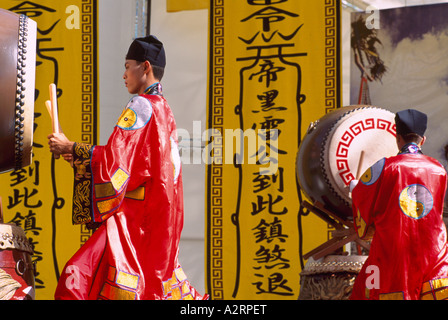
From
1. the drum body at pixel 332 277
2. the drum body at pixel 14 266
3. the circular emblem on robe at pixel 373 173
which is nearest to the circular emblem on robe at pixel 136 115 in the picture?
the drum body at pixel 14 266

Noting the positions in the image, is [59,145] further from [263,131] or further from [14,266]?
[263,131]

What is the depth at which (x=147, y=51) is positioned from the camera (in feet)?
8.86

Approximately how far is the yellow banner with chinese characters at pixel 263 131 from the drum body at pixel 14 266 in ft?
6.42

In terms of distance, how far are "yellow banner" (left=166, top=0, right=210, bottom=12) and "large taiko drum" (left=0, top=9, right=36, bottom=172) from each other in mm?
2279

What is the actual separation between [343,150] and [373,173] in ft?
0.91

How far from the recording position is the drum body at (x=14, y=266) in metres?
2.24

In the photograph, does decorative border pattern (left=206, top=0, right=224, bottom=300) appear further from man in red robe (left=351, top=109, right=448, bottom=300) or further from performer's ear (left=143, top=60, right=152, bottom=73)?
performer's ear (left=143, top=60, right=152, bottom=73)

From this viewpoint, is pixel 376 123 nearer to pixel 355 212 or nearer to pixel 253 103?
pixel 355 212

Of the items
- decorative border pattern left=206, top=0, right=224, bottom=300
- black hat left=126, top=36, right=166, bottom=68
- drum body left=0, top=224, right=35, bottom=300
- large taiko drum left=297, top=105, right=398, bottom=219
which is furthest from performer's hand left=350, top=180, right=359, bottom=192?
drum body left=0, top=224, right=35, bottom=300

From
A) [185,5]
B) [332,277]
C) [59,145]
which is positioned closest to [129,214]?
[59,145]

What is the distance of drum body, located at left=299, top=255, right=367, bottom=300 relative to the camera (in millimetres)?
3215

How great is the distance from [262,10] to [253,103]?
1.82 ft

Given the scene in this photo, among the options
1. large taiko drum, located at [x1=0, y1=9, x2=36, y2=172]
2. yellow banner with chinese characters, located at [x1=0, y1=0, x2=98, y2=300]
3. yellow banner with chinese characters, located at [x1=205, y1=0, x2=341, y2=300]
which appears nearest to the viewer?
large taiko drum, located at [x1=0, y1=9, x2=36, y2=172]

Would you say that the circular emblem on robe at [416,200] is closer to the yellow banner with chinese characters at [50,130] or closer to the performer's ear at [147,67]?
the performer's ear at [147,67]
